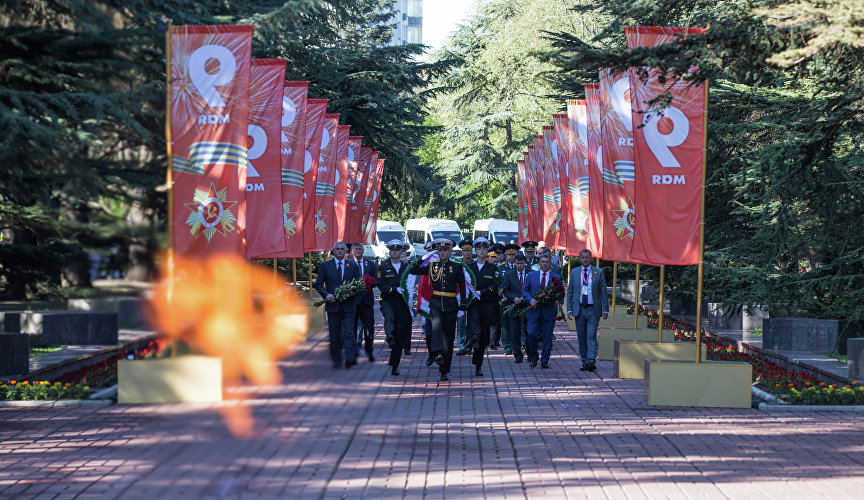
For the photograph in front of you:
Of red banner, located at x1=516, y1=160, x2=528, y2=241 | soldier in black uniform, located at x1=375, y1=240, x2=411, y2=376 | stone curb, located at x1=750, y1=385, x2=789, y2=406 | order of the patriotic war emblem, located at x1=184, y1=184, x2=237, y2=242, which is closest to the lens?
order of the patriotic war emblem, located at x1=184, y1=184, x2=237, y2=242

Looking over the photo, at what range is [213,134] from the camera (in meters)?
11.3

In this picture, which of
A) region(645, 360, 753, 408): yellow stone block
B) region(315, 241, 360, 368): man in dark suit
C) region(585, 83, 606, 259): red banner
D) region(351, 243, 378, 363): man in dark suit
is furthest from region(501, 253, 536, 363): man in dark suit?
region(645, 360, 753, 408): yellow stone block

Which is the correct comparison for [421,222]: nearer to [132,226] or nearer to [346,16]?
[346,16]

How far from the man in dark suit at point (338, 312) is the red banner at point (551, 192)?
1131cm

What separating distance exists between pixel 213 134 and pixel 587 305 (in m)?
6.69

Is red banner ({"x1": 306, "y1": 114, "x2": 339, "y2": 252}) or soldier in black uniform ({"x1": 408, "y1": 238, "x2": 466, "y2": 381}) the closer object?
soldier in black uniform ({"x1": 408, "y1": 238, "x2": 466, "y2": 381})

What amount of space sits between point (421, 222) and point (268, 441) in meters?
39.7

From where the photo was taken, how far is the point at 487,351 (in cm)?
1838

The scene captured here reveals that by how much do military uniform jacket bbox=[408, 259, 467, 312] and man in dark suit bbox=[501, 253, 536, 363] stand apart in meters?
2.18

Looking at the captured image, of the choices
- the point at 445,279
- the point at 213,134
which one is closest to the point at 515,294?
the point at 445,279

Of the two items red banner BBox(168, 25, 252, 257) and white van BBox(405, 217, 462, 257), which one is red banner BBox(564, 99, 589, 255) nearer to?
red banner BBox(168, 25, 252, 257)

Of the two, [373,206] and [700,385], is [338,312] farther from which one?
[373,206]

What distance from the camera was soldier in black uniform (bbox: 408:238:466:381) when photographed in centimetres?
1366

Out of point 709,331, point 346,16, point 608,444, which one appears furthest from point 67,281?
point 346,16
